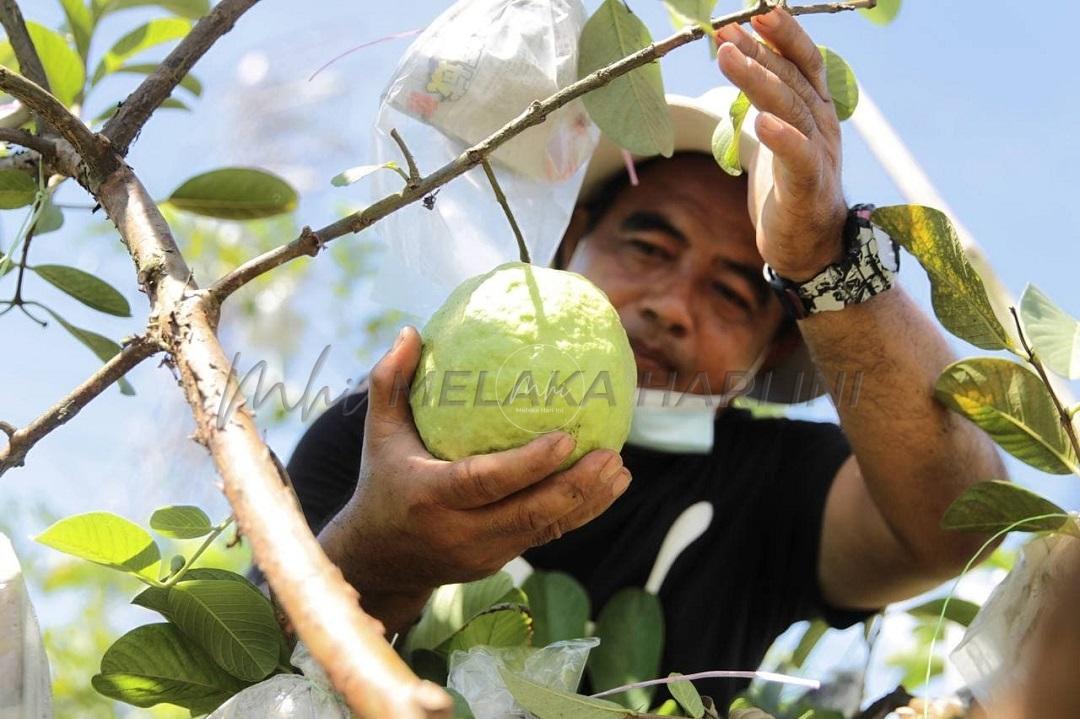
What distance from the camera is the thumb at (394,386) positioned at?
1141 millimetres

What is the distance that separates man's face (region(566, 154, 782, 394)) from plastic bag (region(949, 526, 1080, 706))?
98 cm

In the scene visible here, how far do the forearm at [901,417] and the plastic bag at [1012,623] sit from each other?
20.1 inches

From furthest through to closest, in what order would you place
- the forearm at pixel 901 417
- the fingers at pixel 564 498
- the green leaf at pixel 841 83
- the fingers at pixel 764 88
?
1. the forearm at pixel 901 417
2. the green leaf at pixel 841 83
3. the fingers at pixel 764 88
4. the fingers at pixel 564 498

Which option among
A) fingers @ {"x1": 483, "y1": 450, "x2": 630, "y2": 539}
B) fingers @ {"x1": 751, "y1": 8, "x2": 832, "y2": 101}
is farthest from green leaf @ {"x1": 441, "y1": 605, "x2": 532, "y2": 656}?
fingers @ {"x1": 751, "y1": 8, "x2": 832, "y2": 101}

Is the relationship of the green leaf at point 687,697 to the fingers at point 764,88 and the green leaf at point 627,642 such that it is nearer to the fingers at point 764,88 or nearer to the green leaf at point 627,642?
the green leaf at point 627,642

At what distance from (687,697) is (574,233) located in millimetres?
1585

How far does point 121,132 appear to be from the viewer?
1.12 meters

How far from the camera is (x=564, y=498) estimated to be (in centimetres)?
107

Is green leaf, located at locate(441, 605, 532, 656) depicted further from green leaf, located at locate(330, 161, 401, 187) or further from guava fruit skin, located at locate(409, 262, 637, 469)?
green leaf, located at locate(330, 161, 401, 187)

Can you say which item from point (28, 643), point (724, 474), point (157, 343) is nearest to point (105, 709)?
point (724, 474)

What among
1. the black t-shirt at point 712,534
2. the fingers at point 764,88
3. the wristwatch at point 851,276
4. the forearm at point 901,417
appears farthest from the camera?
the black t-shirt at point 712,534

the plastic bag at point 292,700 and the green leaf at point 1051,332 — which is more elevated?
the plastic bag at point 292,700

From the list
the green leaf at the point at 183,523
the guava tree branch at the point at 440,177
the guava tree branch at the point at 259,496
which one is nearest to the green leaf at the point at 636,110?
the guava tree branch at the point at 440,177

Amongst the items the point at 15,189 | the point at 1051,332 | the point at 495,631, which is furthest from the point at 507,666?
the point at 15,189
